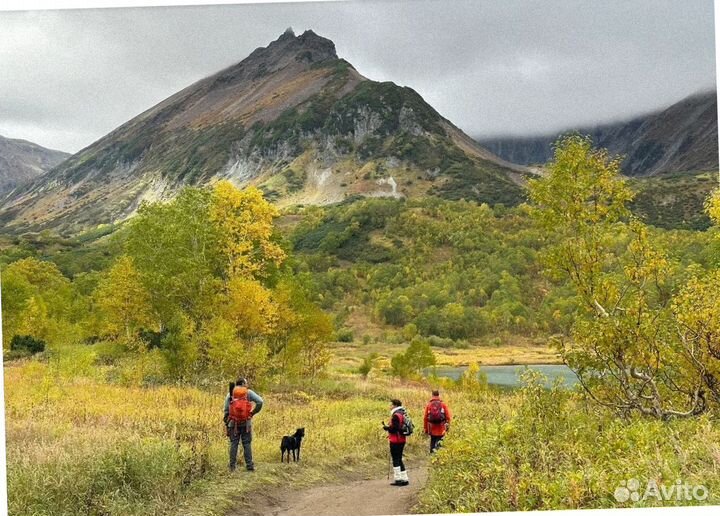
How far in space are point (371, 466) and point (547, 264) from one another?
311 inches

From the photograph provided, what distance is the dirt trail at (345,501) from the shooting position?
13477 millimetres

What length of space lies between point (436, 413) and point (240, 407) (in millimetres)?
5307

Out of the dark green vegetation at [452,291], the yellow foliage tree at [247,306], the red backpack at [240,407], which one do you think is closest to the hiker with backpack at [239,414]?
the red backpack at [240,407]

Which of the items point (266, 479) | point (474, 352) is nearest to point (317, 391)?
point (266, 479)

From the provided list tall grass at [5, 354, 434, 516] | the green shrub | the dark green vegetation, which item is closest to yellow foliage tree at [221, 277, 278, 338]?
tall grass at [5, 354, 434, 516]

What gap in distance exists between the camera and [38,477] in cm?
1252

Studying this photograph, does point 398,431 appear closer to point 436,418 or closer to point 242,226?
point 436,418

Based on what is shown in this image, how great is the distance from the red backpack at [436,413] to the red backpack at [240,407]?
16.1ft

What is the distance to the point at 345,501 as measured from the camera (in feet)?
46.6

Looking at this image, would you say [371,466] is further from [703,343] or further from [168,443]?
[703,343]

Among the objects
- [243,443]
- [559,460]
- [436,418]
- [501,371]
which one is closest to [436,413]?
[436,418]

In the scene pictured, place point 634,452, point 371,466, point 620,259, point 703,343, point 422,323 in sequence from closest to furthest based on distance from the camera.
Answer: point 634,452, point 703,343, point 620,259, point 371,466, point 422,323

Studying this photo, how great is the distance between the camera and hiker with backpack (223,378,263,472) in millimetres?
14969

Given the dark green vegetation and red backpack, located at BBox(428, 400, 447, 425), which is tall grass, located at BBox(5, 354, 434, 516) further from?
the dark green vegetation
